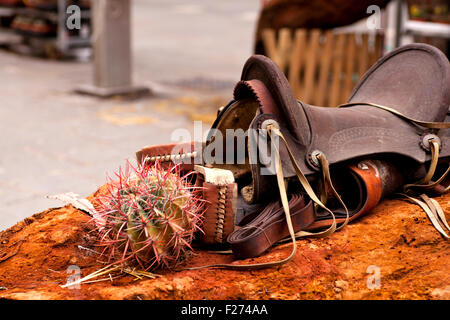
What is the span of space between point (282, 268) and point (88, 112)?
4341 mm

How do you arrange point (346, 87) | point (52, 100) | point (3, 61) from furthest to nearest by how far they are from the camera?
point (3, 61) → point (52, 100) → point (346, 87)

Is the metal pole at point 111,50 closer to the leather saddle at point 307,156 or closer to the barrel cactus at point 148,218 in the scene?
the leather saddle at point 307,156

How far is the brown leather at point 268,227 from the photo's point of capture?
1.67 meters

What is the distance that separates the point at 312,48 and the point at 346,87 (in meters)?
0.49

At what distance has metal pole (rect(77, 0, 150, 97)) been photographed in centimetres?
605

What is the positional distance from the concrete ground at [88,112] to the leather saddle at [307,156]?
171cm

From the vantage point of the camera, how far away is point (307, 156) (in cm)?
185

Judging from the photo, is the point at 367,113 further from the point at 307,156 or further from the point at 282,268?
the point at 282,268

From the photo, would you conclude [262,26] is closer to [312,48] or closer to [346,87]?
[312,48]

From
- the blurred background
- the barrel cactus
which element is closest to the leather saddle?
the barrel cactus

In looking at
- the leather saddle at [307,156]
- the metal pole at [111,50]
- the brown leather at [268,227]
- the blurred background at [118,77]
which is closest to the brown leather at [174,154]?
the leather saddle at [307,156]

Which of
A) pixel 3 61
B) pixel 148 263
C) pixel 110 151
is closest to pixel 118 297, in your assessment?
pixel 148 263

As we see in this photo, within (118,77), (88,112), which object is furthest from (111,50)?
(88,112)

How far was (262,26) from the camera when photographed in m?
5.72
